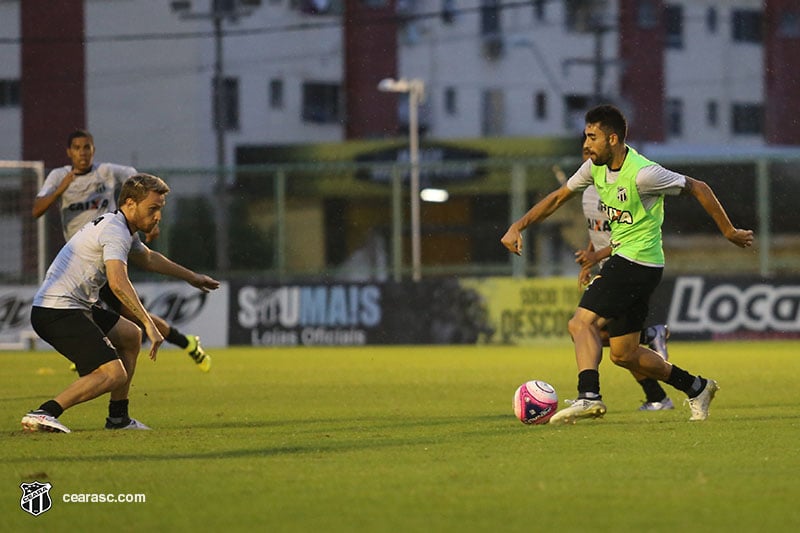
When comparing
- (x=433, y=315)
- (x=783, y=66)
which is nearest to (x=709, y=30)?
(x=783, y=66)

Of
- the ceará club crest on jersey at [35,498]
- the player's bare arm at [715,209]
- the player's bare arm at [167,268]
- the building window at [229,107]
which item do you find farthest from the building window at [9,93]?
the ceará club crest on jersey at [35,498]

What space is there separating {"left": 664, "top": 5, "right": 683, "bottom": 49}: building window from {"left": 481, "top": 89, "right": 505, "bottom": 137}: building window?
7.29 meters

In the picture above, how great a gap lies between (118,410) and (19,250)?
16.2 metres

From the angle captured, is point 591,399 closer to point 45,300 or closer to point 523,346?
point 45,300

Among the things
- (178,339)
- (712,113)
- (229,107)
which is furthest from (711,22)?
(178,339)

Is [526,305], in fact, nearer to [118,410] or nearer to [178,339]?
[178,339]

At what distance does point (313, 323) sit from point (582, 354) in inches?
609

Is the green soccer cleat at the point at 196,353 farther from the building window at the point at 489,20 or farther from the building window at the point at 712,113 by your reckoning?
the building window at the point at 712,113

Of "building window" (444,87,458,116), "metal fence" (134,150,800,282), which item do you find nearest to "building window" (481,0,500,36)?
"building window" (444,87,458,116)

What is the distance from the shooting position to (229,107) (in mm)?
54875

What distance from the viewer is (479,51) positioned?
62812 millimetres

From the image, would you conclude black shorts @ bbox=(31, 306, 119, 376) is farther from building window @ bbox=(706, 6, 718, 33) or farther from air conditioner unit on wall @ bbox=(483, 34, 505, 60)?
building window @ bbox=(706, 6, 718, 33)

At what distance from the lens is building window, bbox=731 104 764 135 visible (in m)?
68.9

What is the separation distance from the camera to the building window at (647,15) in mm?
64125
